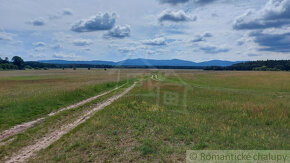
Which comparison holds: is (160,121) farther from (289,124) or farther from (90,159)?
(289,124)

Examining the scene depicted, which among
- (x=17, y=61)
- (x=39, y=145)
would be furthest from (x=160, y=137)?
(x=17, y=61)

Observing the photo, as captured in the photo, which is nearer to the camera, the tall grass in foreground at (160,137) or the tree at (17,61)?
the tall grass in foreground at (160,137)

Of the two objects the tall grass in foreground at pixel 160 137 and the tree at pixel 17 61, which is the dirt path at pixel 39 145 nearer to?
→ the tall grass in foreground at pixel 160 137

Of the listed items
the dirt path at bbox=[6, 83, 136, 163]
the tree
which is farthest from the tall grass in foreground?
the tree

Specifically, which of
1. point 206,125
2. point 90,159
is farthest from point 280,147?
point 90,159

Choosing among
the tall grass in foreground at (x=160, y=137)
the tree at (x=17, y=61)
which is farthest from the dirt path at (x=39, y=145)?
the tree at (x=17, y=61)

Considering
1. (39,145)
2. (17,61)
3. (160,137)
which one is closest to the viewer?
(39,145)

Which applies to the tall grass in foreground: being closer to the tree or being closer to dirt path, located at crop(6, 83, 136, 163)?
dirt path, located at crop(6, 83, 136, 163)

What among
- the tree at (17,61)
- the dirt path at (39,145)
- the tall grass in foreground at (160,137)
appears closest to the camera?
the tall grass in foreground at (160,137)

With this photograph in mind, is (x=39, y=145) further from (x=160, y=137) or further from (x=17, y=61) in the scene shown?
(x=17, y=61)

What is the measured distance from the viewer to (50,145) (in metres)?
8.20

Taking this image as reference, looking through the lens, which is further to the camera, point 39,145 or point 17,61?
point 17,61

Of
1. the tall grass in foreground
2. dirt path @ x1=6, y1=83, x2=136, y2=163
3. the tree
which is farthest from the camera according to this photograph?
the tree

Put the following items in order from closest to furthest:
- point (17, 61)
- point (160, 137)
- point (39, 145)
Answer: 1. point (39, 145)
2. point (160, 137)
3. point (17, 61)
